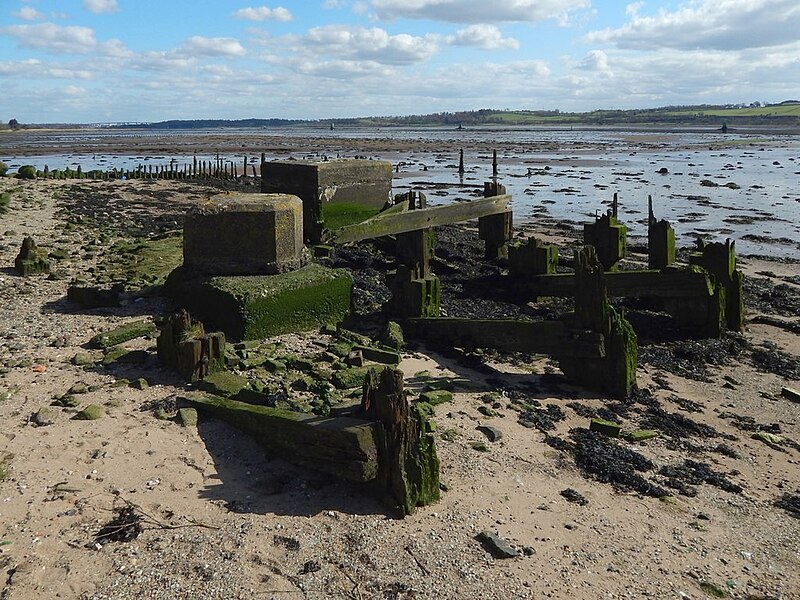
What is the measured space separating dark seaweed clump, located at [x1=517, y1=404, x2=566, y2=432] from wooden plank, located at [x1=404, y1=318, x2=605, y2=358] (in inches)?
36.0

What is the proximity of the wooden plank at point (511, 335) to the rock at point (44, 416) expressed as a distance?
497 cm

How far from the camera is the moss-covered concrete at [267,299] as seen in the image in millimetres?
8922

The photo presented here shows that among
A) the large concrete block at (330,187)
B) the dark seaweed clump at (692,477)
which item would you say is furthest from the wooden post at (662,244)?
the dark seaweed clump at (692,477)

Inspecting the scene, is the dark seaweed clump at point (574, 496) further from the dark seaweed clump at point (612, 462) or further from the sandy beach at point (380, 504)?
the dark seaweed clump at point (612, 462)

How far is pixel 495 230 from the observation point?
1753 centimetres

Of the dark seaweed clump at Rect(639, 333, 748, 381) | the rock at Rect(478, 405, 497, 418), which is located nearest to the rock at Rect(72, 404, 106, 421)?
the rock at Rect(478, 405, 497, 418)

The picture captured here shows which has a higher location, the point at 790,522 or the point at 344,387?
the point at 344,387

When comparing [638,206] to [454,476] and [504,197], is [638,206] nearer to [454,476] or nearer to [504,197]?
[504,197]

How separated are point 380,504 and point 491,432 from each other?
2.02 m

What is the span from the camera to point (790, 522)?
20.6 ft

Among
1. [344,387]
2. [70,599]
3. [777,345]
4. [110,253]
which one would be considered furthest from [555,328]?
[110,253]

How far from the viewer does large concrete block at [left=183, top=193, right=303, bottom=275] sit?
31.9 ft

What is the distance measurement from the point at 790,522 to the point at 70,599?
5855mm

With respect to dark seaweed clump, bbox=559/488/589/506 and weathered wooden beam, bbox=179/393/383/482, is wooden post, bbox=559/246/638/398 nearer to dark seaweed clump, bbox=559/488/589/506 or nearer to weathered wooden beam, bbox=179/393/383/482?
dark seaweed clump, bbox=559/488/589/506
